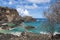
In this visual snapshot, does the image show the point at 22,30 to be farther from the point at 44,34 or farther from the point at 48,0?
the point at 48,0

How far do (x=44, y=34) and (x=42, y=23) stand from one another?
0.81 ft

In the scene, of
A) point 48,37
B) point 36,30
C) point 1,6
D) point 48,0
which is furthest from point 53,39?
point 1,6

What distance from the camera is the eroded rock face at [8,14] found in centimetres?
509

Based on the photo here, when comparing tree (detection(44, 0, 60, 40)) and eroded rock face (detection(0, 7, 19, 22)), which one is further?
eroded rock face (detection(0, 7, 19, 22))

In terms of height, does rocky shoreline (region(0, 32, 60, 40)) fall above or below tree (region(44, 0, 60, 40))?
below

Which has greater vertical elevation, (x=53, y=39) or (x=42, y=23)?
(x=42, y=23)

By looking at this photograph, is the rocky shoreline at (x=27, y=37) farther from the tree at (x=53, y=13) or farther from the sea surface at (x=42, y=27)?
the tree at (x=53, y=13)

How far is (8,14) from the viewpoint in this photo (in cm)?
512

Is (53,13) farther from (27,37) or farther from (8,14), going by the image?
(8,14)

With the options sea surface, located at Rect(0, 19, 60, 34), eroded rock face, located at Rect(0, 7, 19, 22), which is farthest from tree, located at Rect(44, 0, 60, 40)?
eroded rock face, located at Rect(0, 7, 19, 22)

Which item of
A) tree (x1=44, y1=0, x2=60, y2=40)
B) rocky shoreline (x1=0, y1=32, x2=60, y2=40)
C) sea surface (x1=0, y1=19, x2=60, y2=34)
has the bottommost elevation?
rocky shoreline (x1=0, y1=32, x2=60, y2=40)

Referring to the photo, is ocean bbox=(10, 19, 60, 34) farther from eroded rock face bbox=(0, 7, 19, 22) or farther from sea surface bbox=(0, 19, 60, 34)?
eroded rock face bbox=(0, 7, 19, 22)

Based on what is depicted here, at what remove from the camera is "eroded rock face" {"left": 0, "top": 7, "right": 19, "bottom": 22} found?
5.09m

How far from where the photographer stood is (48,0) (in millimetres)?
5012
